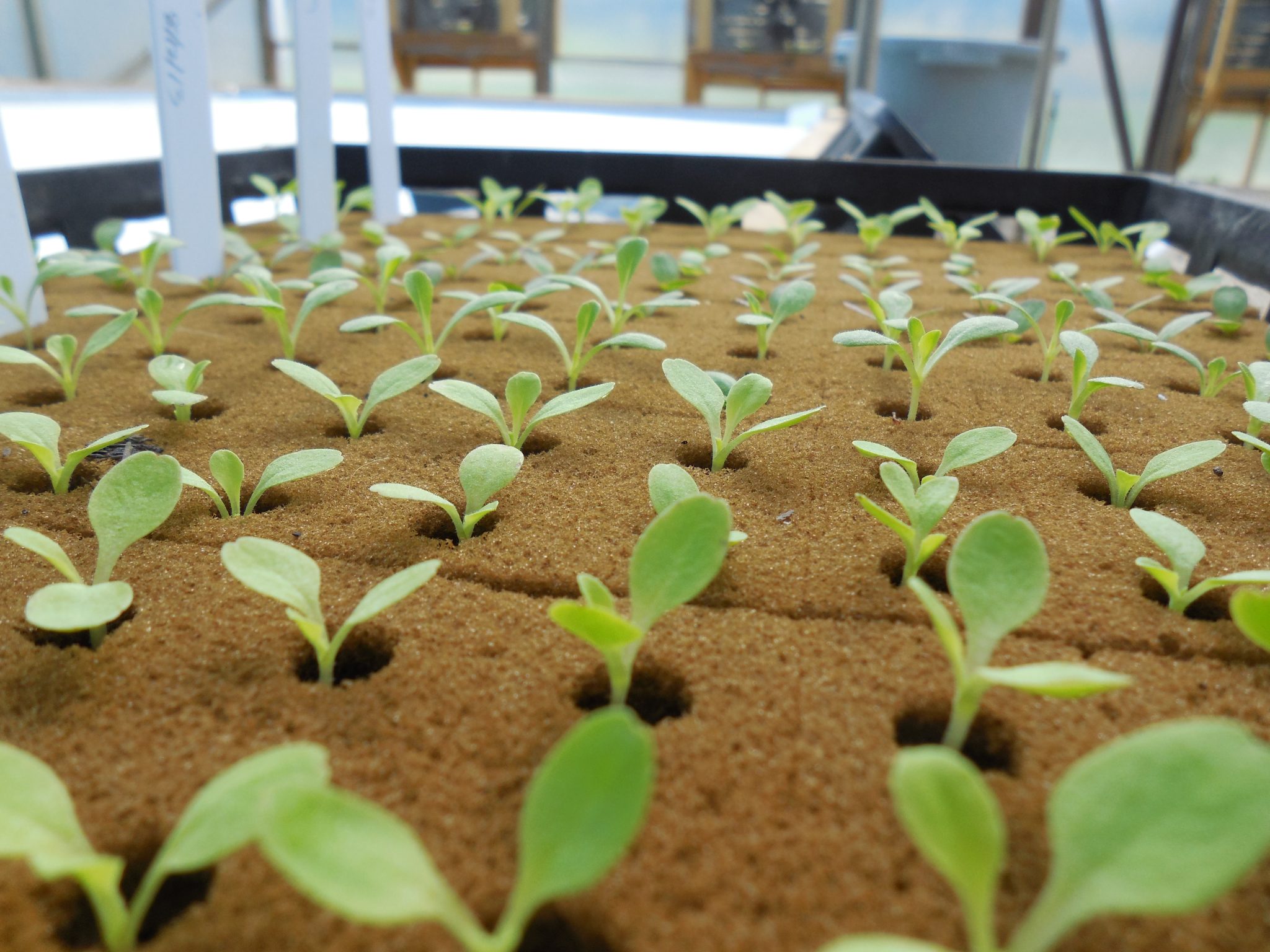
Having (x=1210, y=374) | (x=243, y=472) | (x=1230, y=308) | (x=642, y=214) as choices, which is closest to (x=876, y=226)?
(x=642, y=214)

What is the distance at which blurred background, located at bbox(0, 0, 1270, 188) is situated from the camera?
2334mm

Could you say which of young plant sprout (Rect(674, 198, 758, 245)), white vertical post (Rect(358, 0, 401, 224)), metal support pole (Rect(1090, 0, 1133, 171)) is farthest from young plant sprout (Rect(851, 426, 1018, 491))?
metal support pole (Rect(1090, 0, 1133, 171))

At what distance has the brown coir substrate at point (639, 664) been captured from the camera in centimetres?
25

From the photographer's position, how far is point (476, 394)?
54 centimetres

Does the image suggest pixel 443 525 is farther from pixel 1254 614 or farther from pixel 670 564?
pixel 1254 614

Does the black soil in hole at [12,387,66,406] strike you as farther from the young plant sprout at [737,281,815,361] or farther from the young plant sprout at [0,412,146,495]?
the young plant sprout at [737,281,815,361]

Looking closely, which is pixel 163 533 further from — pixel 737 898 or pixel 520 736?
pixel 737 898

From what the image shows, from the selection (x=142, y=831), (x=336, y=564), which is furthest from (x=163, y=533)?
(x=142, y=831)

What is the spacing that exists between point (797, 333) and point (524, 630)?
52cm

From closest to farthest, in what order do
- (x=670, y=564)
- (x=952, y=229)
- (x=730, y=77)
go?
1. (x=670, y=564)
2. (x=952, y=229)
3. (x=730, y=77)

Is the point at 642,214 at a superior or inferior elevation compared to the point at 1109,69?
inferior

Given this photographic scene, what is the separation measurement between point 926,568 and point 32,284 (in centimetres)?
81

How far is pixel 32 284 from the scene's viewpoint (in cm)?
76

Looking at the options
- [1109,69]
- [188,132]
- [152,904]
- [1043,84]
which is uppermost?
[1109,69]
